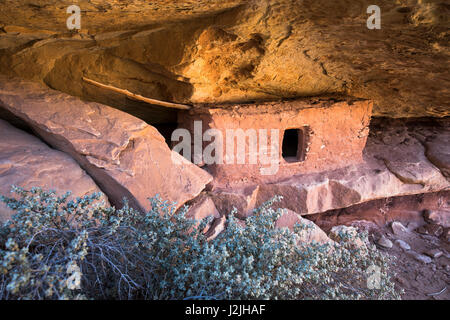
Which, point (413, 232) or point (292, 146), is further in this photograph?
point (292, 146)

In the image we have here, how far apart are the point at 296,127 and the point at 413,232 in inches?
105

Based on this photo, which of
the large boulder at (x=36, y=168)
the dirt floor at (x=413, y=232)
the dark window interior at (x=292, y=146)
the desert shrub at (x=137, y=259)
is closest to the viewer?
the desert shrub at (x=137, y=259)

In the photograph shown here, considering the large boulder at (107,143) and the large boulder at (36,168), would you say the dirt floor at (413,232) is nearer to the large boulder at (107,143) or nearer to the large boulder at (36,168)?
the large boulder at (107,143)

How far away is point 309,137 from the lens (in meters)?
3.81

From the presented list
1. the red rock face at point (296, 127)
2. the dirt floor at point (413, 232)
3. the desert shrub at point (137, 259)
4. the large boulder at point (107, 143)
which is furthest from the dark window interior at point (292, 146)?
the desert shrub at point (137, 259)

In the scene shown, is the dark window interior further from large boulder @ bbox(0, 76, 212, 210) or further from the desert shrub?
the desert shrub

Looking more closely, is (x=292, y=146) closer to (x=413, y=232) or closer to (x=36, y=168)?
(x=413, y=232)

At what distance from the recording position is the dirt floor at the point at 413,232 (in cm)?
360

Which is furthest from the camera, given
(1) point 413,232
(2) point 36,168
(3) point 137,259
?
(1) point 413,232

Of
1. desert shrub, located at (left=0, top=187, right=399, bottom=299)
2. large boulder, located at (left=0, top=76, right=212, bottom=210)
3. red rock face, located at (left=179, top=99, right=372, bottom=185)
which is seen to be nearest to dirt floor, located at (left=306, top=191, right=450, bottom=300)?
red rock face, located at (left=179, top=99, right=372, bottom=185)

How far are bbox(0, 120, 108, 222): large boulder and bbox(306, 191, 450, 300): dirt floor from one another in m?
3.23

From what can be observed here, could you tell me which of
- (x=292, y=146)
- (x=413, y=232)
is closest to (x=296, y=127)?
(x=292, y=146)

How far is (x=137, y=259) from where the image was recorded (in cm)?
173

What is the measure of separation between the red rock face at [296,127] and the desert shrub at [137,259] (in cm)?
157
